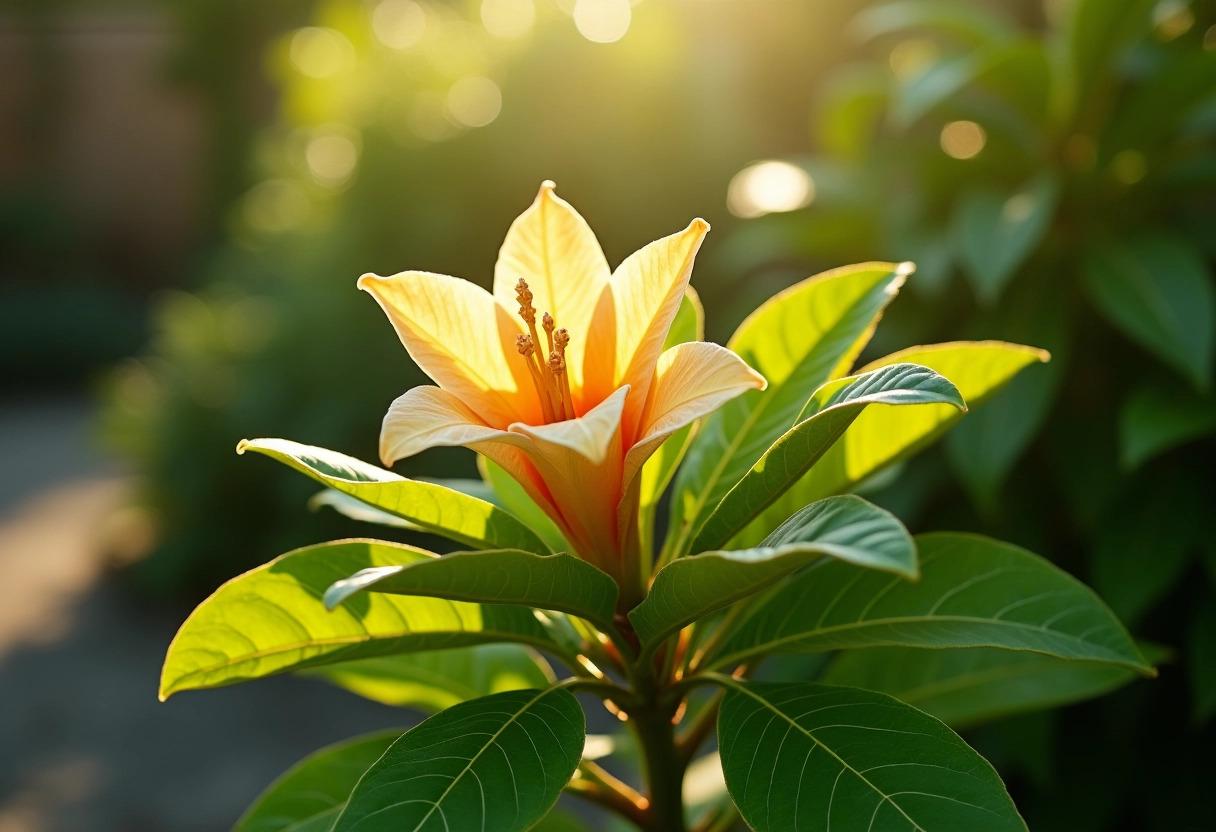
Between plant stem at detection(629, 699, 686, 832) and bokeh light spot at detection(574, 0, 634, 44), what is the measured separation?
492cm

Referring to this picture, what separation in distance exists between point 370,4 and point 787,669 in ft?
32.4

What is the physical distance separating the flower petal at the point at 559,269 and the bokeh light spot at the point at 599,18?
15.8 ft

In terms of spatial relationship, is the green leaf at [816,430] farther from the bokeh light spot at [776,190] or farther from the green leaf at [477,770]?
Result: the bokeh light spot at [776,190]

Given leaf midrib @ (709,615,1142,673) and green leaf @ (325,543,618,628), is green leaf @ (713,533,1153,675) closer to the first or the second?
leaf midrib @ (709,615,1142,673)

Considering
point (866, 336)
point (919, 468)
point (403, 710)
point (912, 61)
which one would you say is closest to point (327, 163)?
point (403, 710)

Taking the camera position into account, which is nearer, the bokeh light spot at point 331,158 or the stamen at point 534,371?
the stamen at point 534,371

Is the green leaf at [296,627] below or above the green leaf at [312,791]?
above

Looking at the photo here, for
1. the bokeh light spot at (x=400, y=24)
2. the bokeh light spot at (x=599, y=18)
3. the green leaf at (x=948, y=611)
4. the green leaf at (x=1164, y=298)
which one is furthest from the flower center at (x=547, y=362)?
the bokeh light spot at (x=400, y=24)

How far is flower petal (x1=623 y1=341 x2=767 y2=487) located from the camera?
1.88ft

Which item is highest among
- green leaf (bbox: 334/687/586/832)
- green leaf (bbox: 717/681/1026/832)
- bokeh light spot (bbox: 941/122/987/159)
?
bokeh light spot (bbox: 941/122/987/159)

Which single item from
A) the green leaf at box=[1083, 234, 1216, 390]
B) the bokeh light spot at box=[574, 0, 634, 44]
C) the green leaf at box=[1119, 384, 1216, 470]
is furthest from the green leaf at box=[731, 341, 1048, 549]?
the bokeh light spot at box=[574, 0, 634, 44]

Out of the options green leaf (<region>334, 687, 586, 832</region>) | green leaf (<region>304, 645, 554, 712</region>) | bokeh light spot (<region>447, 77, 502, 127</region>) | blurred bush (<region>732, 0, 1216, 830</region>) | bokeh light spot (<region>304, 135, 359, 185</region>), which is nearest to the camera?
green leaf (<region>334, 687, 586, 832</region>)

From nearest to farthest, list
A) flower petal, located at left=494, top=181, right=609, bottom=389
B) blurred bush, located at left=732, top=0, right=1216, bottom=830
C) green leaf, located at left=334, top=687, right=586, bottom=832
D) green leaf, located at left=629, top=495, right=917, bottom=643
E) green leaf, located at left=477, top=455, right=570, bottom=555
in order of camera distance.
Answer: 1. green leaf, located at left=629, top=495, right=917, bottom=643
2. green leaf, located at left=334, top=687, right=586, bottom=832
3. flower petal, located at left=494, top=181, right=609, bottom=389
4. green leaf, located at left=477, top=455, right=570, bottom=555
5. blurred bush, located at left=732, top=0, right=1216, bottom=830

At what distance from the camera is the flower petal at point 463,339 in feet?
2.23
